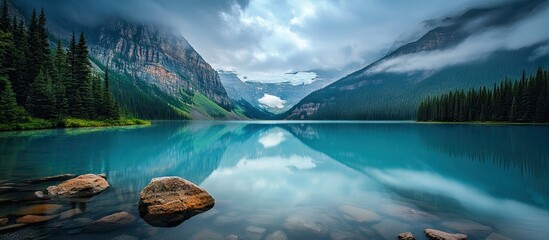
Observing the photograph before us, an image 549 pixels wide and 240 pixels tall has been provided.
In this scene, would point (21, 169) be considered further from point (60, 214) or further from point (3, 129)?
point (3, 129)

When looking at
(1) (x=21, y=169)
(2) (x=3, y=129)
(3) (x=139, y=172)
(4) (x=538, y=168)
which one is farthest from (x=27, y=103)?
(4) (x=538, y=168)

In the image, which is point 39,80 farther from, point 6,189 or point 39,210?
point 39,210

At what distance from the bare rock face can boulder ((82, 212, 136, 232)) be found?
0.55 meters

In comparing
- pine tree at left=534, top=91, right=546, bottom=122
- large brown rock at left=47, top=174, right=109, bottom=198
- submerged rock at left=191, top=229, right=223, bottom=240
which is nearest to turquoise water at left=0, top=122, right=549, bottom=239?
submerged rock at left=191, top=229, right=223, bottom=240

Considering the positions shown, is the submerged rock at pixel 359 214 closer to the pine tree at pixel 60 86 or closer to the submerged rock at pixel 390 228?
the submerged rock at pixel 390 228

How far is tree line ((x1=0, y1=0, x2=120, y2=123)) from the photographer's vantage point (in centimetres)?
4941

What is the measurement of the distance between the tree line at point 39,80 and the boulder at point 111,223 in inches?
1928

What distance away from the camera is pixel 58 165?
20.6 m

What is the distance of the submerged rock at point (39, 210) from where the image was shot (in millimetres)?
10023

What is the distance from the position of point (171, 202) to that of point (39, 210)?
4762mm

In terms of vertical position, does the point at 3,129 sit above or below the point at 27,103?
below

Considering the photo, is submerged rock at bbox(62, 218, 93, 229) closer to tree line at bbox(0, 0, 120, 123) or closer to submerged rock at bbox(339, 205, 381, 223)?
submerged rock at bbox(339, 205, 381, 223)

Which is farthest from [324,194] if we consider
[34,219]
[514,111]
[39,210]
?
[514,111]

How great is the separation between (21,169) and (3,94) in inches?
1399
